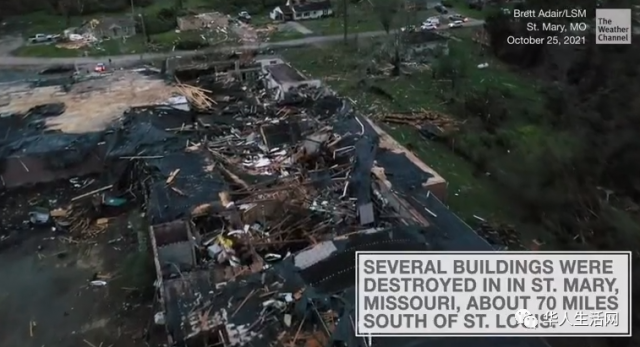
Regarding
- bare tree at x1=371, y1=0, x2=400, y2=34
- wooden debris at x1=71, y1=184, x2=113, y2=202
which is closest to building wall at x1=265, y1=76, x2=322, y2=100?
wooden debris at x1=71, y1=184, x2=113, y2=202

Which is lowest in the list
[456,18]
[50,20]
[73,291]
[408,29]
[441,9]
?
[73,291]

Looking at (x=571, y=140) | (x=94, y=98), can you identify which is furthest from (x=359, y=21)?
(x=571, y=140)

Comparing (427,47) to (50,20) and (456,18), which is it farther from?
(50,20)

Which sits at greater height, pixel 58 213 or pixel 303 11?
pixel 303 11

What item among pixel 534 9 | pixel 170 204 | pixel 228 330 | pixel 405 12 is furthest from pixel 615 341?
pixel 405 12

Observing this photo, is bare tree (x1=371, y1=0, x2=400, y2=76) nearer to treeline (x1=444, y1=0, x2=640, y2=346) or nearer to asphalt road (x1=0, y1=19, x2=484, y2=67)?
asphalt road (x1=0, y1=19, x2=484, y2=67)
